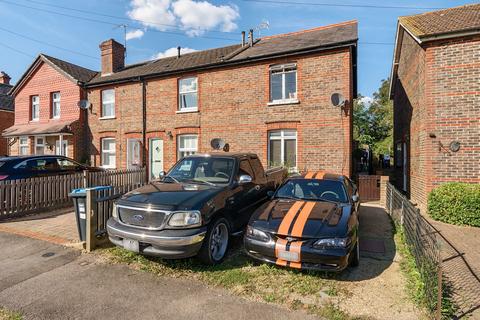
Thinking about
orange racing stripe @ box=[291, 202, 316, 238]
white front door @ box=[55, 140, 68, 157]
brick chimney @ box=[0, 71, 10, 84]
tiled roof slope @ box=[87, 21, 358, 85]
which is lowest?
orange racing stripe @ box=[291, 202, 316, 238]

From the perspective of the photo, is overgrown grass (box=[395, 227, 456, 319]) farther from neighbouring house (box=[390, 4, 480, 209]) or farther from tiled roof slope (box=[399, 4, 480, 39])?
tiled roof slope (box=[399, 4, 480, 39])

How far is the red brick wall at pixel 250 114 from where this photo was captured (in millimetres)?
10500

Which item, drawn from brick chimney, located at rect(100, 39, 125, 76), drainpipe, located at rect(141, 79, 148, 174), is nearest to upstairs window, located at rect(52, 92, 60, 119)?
brick chimney, located at rect(100, 39, 125, 76)

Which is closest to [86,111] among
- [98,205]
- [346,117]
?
[98,205]

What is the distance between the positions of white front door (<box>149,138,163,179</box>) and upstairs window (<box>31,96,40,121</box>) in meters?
9.22

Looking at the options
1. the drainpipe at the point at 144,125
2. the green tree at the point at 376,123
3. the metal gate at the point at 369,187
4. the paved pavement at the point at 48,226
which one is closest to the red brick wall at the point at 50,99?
the drainpipe at the point at 144,125

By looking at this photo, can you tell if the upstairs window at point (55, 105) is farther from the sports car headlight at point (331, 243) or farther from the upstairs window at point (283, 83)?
the sports car headlight at point (331, 243)

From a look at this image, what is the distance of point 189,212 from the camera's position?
13.8 ft

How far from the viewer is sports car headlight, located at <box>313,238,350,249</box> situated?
382cm

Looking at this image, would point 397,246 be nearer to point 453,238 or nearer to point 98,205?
point 453,238

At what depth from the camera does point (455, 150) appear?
7.95m

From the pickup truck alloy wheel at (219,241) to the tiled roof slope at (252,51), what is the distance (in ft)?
28.2

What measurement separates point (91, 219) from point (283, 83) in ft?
29.3

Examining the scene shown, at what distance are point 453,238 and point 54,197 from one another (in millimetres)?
10717
